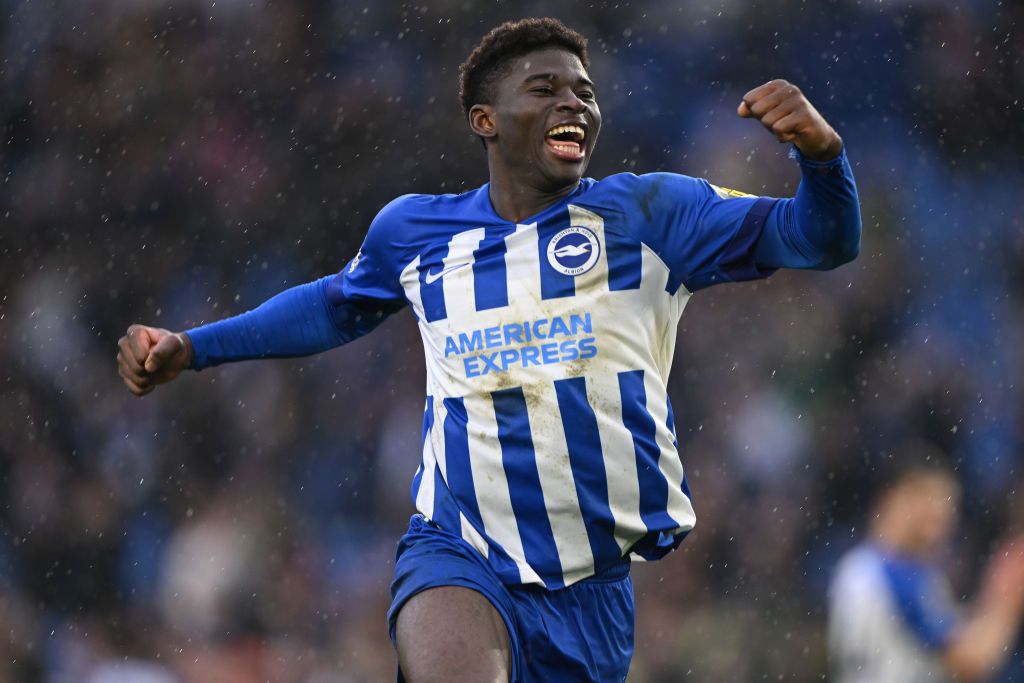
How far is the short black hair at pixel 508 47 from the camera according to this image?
13.2ft

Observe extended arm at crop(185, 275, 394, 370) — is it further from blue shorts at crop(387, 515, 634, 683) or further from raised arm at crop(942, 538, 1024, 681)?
raised arm at crop(942, 538, 1024, 681)

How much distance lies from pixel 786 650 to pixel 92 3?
5557 millimetres

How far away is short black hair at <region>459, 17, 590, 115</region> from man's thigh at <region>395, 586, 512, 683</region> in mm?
1529

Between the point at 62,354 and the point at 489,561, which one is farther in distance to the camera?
the point at 62,354

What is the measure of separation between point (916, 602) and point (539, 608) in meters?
3.18

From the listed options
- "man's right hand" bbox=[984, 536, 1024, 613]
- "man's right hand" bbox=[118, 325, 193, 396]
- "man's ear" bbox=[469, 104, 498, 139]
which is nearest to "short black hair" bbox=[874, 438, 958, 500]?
"man's right hand" bbox=[984, 536, 1024, 613]

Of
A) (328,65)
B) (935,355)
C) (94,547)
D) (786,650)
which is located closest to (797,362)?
(935,355)

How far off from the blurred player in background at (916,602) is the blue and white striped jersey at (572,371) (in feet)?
9.18

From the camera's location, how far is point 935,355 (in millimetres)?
7578

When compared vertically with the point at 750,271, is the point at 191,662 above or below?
below

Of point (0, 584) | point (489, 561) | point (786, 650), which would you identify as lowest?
point (786, 650)

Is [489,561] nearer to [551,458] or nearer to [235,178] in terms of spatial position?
→ [551,458]

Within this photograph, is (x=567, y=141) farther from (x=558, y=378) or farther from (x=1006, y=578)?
(x=1006, y=578)

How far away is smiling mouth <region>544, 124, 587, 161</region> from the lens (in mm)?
3844
